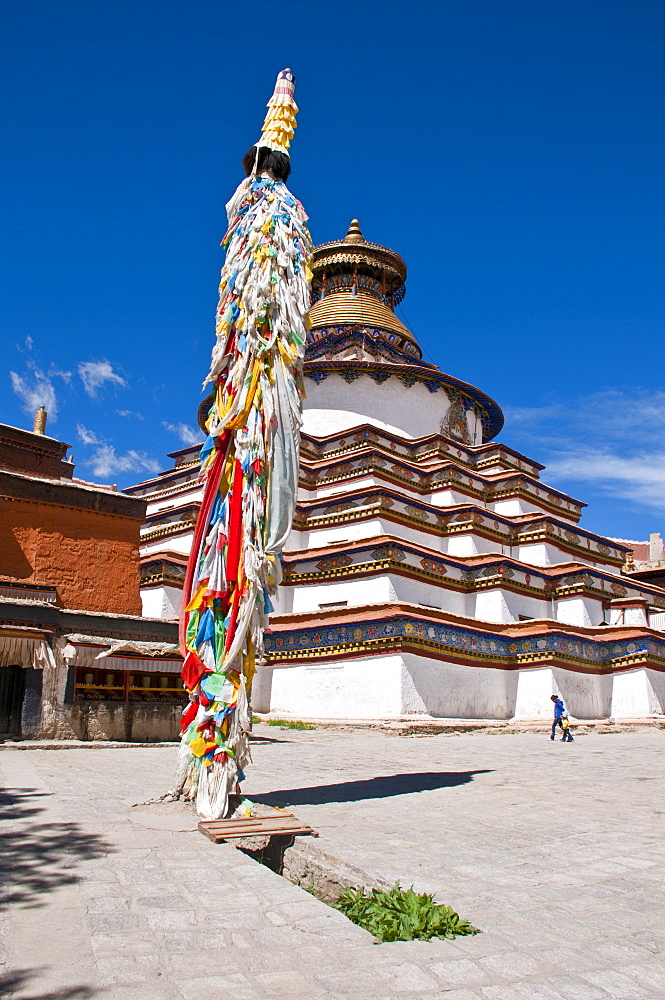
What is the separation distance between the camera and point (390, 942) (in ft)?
10.8

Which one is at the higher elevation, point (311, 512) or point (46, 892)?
point (311, 512)

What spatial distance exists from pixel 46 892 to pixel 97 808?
94.2 inches

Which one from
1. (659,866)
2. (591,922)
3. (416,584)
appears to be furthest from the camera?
(416,584)

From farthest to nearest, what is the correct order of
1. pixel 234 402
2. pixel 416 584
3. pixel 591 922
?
pixel 416 584
pixel 234 402
pixel 591 922

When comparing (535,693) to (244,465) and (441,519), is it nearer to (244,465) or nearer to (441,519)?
(441,519)

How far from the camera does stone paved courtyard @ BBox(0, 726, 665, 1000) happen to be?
2863mm

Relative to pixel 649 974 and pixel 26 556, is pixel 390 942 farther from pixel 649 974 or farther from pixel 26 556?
pixel 26 556

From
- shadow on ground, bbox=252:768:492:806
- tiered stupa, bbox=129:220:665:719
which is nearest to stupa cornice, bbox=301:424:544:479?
tiered stupa, bbox=129:220:665:719

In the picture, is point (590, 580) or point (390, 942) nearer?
point (390, 942)

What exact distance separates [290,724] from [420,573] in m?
5.00

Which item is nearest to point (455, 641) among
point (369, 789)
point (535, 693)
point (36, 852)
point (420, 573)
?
point (420, 573)

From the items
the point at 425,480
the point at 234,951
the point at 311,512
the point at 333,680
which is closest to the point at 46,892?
the point at 234,951

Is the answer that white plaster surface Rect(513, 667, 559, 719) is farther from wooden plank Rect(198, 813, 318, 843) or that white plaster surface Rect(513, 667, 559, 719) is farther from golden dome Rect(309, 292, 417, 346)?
golden dome Rect(309, 292, 417, 346)

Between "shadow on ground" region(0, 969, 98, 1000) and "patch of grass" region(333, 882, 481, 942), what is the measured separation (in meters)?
1.28
